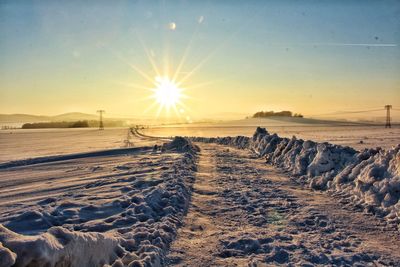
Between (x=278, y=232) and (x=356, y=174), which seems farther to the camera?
(x=356, y=174)

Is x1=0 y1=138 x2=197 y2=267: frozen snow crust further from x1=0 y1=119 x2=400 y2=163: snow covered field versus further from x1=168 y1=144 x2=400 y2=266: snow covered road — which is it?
x1=0 y1=119 x2=400 y2=163: snow covered field

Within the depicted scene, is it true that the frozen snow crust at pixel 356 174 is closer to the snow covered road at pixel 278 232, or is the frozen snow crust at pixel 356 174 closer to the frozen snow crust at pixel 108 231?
the snow covered road at pixel 278 232

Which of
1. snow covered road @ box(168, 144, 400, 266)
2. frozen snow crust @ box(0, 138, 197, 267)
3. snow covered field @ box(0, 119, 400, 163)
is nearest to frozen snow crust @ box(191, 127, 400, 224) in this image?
snow covered road @ box(168, 144, 400, 266)

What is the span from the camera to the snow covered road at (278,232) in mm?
4441

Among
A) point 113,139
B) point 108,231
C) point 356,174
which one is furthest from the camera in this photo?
point 113,139

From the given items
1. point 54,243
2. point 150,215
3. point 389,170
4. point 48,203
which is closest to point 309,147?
point 389,170

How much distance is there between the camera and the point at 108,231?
5.27 m

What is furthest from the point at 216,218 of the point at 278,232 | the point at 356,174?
the point at 356,174

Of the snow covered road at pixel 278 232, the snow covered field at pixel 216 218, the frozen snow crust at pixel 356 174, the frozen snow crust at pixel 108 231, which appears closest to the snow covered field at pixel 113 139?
the frozen snow crust at pixel 356 174

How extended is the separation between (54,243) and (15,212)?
408 centimetres

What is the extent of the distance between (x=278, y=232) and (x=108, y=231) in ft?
8.76

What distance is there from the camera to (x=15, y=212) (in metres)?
6.57

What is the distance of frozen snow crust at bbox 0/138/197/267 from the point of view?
2977 millimetres

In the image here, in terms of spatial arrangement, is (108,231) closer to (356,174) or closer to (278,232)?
(278,232)
